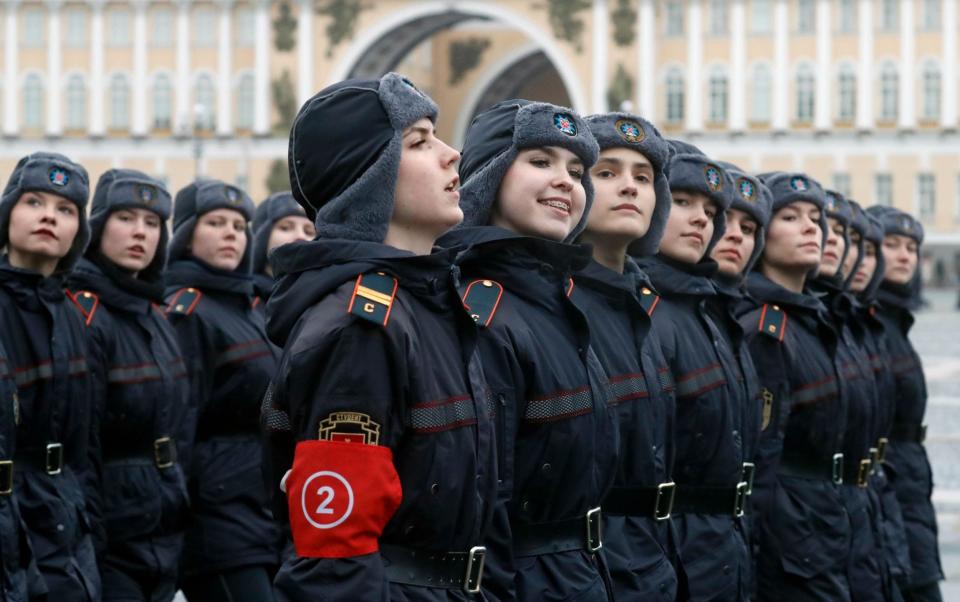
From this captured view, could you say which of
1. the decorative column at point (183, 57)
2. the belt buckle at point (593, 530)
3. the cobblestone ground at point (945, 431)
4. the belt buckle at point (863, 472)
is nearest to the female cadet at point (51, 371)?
the belt buckle at point (593, 530)

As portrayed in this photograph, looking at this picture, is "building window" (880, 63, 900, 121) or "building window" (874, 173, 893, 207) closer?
"building window" (880, 63, 900, 121)

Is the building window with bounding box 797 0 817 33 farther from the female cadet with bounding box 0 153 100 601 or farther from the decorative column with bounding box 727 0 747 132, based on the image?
the female cadet with bounding box 0 153 100 601

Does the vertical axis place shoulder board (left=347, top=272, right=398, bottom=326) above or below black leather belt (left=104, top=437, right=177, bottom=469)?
above

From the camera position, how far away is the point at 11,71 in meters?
63.1

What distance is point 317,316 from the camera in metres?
3.59

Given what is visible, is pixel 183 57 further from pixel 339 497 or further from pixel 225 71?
pixel 339 497

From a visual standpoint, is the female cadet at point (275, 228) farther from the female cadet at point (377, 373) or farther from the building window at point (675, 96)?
the building window at point (675, 96)

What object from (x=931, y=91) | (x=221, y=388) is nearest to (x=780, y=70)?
(x=931, y=91)

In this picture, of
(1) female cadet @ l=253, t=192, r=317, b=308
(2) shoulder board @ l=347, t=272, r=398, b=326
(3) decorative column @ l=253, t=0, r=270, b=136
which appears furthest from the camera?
(3) decorative column @ l=253, t=0, r=270, b=136

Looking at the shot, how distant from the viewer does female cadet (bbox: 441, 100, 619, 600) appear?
13.9 ft

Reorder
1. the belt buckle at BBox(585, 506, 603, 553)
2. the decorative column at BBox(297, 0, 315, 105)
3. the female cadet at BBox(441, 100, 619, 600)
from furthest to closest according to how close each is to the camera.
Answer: the decorative column at BBox(297, 0, 315, 105), the belt buckle at BBox(585, 506, 603, 553), the female cadet at BBox(441, 100, 619, 600)

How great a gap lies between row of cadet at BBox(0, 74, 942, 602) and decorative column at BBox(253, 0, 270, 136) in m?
53.0

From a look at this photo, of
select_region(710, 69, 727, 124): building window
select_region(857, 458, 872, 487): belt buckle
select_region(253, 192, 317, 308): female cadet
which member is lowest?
select_region(857, 458, 872, 487): belt buckle

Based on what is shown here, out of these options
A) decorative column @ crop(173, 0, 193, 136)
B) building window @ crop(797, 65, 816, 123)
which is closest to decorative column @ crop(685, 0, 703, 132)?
building window @ crop(797, 65, 816, 123)
